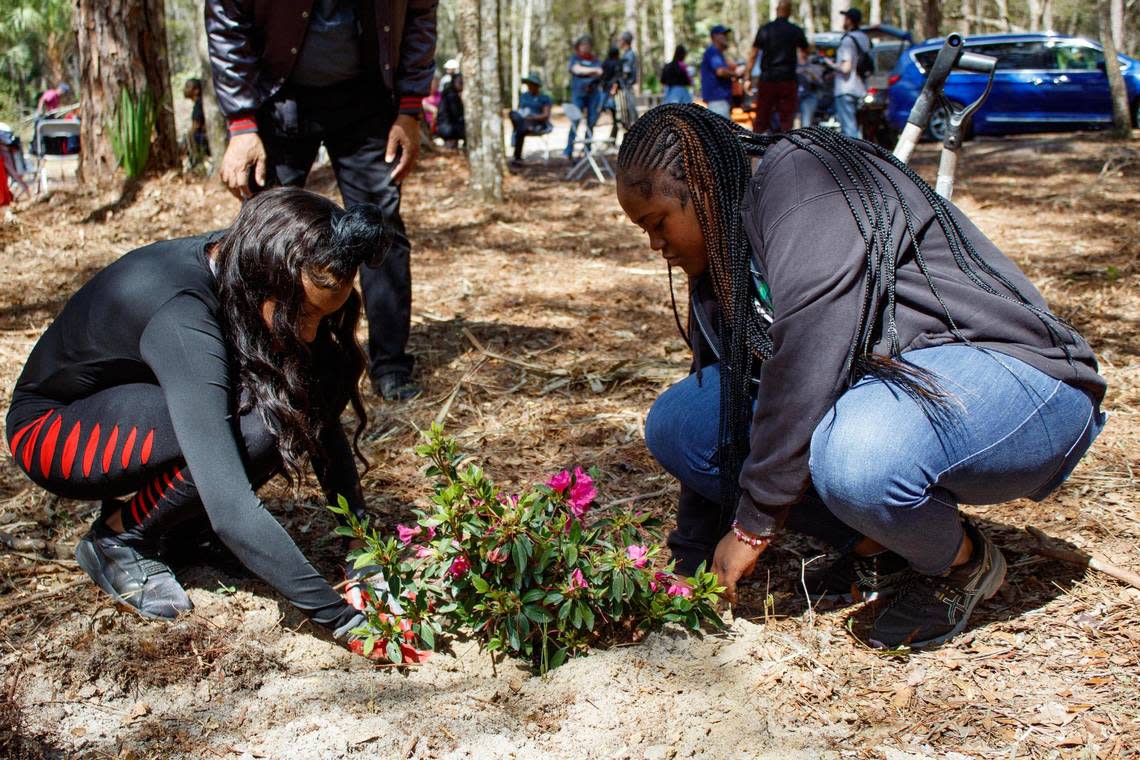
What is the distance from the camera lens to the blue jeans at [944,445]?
202 centimetres

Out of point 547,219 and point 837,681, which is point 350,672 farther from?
point 547,219

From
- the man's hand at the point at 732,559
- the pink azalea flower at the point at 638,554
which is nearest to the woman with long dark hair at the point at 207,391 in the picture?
the pink azalea flower at the point at 638,554

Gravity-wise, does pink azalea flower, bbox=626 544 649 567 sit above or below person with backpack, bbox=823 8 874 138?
below

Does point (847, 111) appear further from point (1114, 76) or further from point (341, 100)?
point (341, 100)

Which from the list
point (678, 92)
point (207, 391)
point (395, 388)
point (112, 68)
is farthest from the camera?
point (678, 92)

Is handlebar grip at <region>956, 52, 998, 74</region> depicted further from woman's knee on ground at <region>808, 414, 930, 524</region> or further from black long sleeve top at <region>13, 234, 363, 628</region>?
black long sleeve top at <region>13, 234, 363, 628</region>

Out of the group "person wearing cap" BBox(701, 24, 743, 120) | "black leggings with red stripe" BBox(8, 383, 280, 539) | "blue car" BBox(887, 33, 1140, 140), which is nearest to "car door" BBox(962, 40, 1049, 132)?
"blue car" BBox(887, 33, 1140, 140)

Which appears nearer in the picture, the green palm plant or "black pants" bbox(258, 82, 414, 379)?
"black pants" bbox(258, 82, 414, 379)

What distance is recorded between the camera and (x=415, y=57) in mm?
3848

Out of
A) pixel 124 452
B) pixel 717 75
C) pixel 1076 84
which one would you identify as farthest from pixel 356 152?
pixel 1076 84

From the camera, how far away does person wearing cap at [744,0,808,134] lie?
409 inches

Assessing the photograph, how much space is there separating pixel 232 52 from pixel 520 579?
233 cm

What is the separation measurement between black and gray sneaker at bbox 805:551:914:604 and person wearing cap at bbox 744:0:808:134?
844 centimetres

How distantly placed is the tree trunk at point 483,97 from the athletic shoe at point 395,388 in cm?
449
